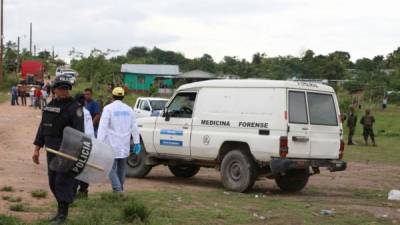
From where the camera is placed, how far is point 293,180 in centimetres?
1370

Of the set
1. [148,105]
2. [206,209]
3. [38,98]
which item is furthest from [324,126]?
[38,98]

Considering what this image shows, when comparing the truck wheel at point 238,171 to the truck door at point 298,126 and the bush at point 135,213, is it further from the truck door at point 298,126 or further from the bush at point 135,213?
the bush at point 135,213

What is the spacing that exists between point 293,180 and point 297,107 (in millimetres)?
1868

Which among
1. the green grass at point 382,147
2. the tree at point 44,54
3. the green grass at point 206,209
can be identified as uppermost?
the tree at point 44,54

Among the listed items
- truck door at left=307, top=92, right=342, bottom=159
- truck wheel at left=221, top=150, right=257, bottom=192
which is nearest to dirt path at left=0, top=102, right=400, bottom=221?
truck wheel at left=221, top=150, right=257, bottom=192

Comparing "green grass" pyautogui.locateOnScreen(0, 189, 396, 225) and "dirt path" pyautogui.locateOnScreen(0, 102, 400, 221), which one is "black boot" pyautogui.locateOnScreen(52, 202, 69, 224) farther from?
"dirt path" pyautogui.locateOnScreen(0, 102, 400, 221)

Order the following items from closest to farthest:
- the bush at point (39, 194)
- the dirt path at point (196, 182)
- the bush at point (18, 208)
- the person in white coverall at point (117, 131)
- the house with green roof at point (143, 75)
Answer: the bush at point (18, 208)
the bush at point (39, 194)
the person in white coverall at point (117, 131)
the dirt path at point (196, 182)
the house with green roof at point (143, 75)

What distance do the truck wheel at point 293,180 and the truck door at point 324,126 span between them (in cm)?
93

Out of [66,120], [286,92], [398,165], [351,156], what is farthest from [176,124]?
[351,156]

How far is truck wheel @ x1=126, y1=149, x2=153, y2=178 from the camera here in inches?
578

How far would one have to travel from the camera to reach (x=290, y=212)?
1031cm

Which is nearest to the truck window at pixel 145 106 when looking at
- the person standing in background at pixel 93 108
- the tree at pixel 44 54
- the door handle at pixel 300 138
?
the person standing in background at pixel 93 108

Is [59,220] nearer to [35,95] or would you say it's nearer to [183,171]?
[183,171]

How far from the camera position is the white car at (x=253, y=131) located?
12.3 metres
